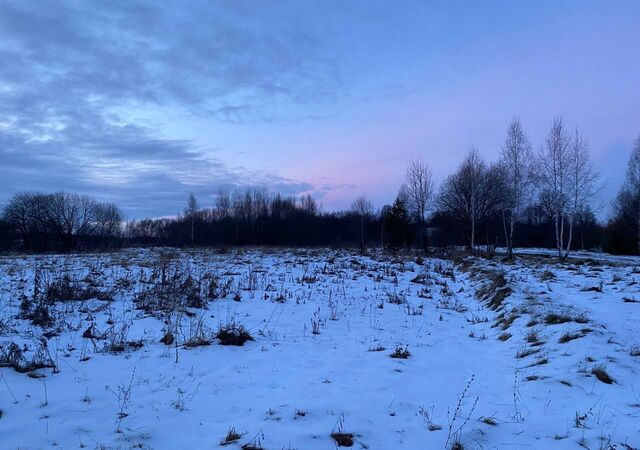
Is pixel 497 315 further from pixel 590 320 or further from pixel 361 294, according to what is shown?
pixel 361 294

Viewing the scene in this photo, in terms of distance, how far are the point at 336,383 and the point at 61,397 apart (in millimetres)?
3123

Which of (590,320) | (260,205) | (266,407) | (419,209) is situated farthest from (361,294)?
(260,205)

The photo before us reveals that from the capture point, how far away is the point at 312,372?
5434 mm

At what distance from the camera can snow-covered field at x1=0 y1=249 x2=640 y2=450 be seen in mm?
3752

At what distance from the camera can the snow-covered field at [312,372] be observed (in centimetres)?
375

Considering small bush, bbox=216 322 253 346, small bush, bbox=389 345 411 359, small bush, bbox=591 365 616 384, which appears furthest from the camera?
small bush, bbox=216 322 253 346

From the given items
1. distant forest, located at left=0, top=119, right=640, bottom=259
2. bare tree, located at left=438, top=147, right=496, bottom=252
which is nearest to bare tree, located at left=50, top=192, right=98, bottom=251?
distant forest, located at left=0, top=119, right=640, bottom=259

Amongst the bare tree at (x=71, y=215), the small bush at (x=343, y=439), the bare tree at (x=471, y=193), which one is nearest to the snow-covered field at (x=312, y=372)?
the small bush at (x=343, y=439)

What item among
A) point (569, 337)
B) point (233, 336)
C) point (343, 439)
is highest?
point (569, 337)

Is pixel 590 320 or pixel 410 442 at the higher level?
pixel 590 320

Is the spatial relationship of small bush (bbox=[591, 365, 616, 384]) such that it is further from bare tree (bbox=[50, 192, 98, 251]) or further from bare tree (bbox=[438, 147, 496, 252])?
bare tree (bbox=[50, 192, 98, 251])

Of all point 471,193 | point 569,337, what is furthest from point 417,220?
point 569,337

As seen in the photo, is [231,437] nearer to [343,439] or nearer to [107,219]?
[343,439]

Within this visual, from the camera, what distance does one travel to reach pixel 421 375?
544 cm
